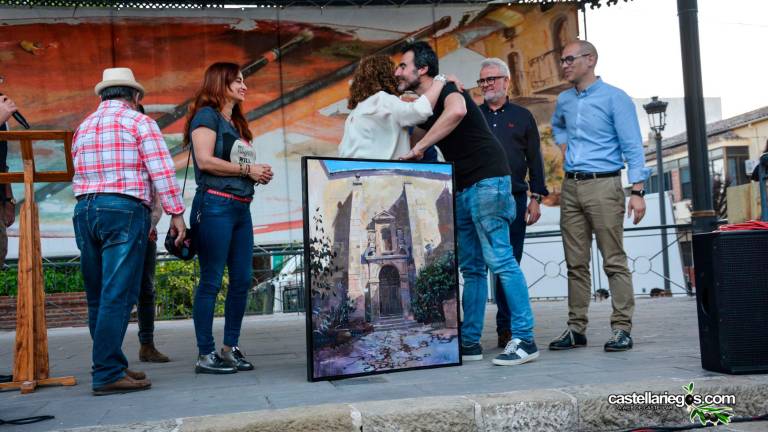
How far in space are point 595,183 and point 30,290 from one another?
344 centimetres

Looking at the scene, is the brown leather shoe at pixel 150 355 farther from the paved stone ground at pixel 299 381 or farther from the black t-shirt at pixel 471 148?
the black t-shirt at pixel 471 148

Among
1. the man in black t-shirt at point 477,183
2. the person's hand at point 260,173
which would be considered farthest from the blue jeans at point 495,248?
the person's hand at point 260,173

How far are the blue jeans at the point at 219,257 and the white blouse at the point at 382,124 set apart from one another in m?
0.79

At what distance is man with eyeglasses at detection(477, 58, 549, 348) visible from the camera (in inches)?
212

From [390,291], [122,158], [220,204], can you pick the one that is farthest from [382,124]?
[122,158]

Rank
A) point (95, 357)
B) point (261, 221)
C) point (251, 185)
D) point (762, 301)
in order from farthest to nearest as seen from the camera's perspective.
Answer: point (261, 221) < point (251, 185) < point (95, 357) < point (762, 301)

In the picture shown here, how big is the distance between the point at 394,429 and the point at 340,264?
44.5 inches

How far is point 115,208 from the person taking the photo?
390cm

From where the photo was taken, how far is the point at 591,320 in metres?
7.10

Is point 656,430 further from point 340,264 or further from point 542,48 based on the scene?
point 542,48

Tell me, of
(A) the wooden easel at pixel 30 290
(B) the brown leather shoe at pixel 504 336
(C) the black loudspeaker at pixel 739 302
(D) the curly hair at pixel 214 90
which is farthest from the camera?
(B) the brown leather shoe at pixel 504 336

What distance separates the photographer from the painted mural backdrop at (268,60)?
11125mm

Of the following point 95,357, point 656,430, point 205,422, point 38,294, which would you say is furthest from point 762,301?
point 38,294

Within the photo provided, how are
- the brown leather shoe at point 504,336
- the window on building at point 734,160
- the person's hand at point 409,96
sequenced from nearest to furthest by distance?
the person's hand at point 409,96
the brown leather shoe at point 504,336
the window on building at point 734,160
